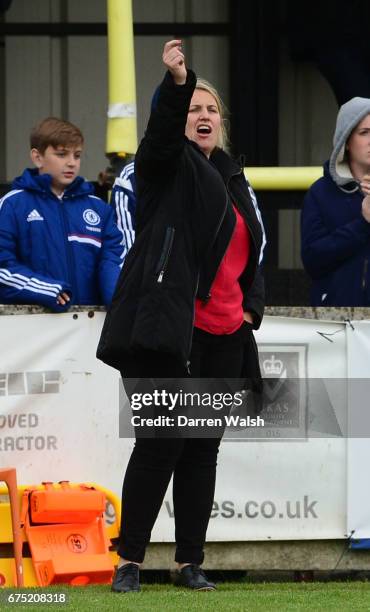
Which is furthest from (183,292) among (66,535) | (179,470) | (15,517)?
(66,535)

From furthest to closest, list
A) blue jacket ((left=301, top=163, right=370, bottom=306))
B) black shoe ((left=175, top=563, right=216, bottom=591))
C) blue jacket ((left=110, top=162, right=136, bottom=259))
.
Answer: blue jacket ((left=110, top=162, right=136, bottom=259)), blue jacket ((left=301, top=163, right=370, bottom=306)), black shoe ((left=175, top=563, right=216, bottom=591))

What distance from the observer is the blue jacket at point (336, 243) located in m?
7.00

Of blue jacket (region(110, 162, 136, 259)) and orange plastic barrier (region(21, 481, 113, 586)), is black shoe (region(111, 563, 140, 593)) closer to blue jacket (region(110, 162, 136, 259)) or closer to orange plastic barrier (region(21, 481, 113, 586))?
orange plastic barrier (region(21, 481, 113, 586))

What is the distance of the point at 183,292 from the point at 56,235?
5.79ft

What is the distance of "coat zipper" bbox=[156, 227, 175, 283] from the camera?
5234mm

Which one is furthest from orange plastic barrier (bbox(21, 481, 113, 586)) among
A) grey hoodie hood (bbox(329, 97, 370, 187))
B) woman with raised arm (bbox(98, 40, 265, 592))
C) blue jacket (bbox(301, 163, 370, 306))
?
grey hoodie hood (bbox(329, 97, 370, 187))

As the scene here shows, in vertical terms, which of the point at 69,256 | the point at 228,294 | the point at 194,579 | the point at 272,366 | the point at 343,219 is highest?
the point at 343,219

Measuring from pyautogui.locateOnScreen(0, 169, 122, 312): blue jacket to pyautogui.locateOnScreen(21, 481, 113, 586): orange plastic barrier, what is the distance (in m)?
0.88

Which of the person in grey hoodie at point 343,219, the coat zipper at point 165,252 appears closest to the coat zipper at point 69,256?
the person in grey hoodie at point 343,219

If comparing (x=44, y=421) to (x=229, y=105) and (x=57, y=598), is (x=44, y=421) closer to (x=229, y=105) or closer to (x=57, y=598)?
(x=57, y=598)

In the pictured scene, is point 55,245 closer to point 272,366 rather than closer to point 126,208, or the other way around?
point 126,208

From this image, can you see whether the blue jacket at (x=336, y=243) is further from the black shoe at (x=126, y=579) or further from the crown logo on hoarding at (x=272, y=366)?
the black shoe at (x=126, y=579)

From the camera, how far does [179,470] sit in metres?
5.59

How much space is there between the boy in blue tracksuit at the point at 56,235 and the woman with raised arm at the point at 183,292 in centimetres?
130
